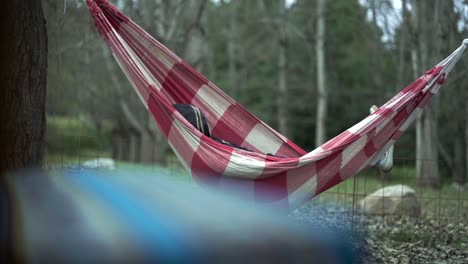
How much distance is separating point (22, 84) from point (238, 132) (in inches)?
57.4

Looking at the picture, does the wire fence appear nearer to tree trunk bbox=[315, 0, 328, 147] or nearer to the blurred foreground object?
the blurred foreground object

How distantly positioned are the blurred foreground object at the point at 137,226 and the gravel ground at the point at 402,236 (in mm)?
2072

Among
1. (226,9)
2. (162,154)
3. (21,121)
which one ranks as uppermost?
(226,9)

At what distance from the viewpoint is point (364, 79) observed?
20547mm

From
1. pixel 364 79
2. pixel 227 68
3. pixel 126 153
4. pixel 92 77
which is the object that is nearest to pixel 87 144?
pixel 126 153

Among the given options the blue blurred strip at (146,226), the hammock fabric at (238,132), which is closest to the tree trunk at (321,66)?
the hammock fabric at (238,132)

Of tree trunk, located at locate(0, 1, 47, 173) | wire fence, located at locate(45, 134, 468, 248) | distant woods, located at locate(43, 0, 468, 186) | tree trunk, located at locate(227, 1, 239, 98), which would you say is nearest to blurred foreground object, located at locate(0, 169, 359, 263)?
tree trunk, located at locate(0, 1, 47, 173)

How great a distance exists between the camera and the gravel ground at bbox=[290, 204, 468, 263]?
4.31 m

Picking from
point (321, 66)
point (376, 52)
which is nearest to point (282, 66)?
point (321, 66)

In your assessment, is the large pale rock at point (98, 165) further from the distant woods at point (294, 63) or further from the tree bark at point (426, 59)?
the tree bark at point (426, 59)

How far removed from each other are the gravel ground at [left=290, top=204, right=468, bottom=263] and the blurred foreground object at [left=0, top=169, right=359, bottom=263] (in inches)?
81.6

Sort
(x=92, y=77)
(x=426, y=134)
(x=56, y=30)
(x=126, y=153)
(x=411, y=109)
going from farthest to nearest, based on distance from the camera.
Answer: (x=92, y=77)
(x=126, y=153)
(x=426, y=134)
(x=56, y=30)
(x=411, y=109)

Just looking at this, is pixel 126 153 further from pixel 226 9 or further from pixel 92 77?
pixel 226 9

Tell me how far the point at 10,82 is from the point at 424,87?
2.53 meters
